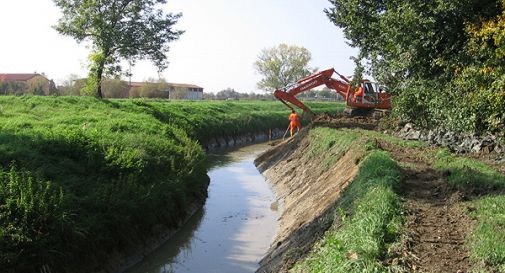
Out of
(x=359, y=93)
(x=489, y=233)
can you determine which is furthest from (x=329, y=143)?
(x=489, y=233)

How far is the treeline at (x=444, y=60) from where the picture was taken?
12.3 m

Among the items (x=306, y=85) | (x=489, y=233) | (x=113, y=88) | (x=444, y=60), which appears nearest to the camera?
(x=489, y=233)

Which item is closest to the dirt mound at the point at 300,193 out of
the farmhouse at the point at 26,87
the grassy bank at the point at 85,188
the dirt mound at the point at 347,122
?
the dirt mound at the point at 347,122

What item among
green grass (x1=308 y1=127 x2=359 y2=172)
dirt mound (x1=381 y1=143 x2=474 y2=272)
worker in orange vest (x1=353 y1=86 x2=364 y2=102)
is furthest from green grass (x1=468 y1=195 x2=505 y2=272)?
worker in orange vest (x1=353 y1=86 x2=364 y2=102)

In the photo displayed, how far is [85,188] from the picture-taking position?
10.9m

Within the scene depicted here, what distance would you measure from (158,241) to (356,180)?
5.34 metres

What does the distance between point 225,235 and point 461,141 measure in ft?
25.6

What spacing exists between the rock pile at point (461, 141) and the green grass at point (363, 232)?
4.49 meters

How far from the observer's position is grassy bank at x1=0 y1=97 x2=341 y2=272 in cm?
849

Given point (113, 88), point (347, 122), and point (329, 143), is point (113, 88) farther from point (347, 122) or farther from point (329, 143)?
point (329, 143)

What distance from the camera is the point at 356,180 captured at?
11.0m

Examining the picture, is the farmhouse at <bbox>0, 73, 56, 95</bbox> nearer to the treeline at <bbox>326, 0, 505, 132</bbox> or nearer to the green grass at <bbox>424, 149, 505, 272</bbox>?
the treeline at <bbox>326, 0, 505, 132</bbox>

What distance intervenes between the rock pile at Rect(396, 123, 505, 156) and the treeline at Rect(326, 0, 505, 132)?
1.08ft

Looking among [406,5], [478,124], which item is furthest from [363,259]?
[406,5]
